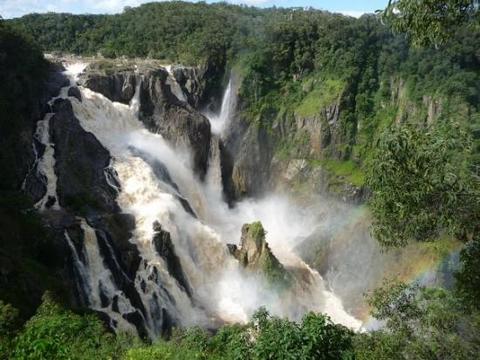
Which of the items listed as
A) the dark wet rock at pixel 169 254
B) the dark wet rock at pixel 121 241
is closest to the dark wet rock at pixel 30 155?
the dark wet rock at pixel 121 241

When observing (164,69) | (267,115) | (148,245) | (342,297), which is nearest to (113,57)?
(164,69)

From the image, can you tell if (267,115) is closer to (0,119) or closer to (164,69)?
(164,69)

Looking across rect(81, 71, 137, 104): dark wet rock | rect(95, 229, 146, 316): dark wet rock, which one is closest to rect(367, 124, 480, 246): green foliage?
rect(95, 229, 146, 316): dark wet rock

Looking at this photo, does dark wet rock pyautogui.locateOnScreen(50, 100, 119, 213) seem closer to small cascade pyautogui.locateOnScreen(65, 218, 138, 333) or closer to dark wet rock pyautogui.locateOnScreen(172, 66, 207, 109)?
small cascade pyautogui.locateOnScreen(65, 218, 138, 333)

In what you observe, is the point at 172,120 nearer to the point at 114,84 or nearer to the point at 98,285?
the point at 114,84

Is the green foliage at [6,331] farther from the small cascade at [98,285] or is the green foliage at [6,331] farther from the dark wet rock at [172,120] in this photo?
the dark wet rock at [172,120]

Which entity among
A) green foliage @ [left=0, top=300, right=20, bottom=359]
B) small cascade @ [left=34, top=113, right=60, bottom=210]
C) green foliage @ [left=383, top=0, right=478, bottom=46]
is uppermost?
green foliage @ [left=383, top=0, right=478, bottom=46]
